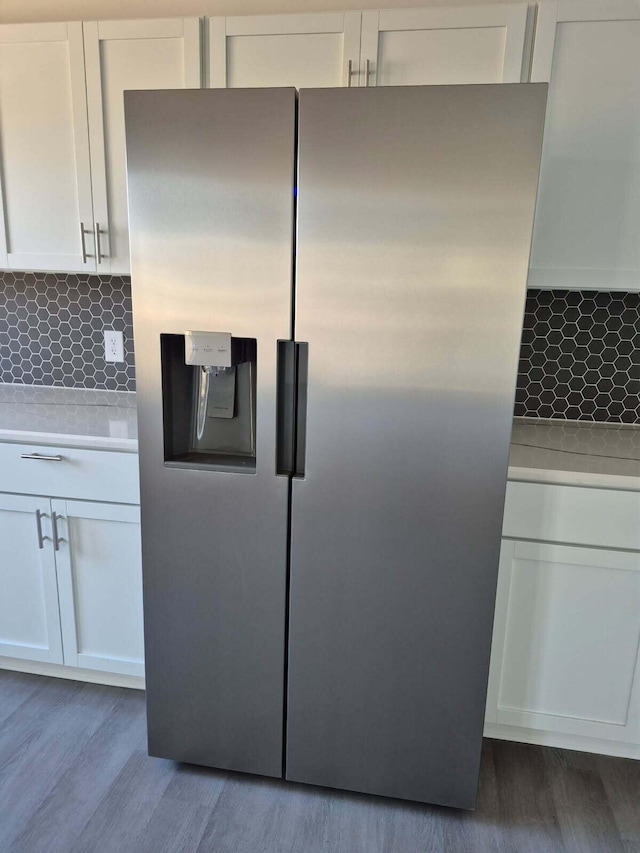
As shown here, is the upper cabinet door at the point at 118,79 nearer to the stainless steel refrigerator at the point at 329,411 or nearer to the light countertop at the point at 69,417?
the light countertop at the point at 69,417

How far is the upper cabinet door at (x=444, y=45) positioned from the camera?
1.68 m

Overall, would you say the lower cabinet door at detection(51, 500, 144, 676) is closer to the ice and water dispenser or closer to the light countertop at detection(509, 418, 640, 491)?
the ice and water dispenser

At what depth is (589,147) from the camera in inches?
68.9

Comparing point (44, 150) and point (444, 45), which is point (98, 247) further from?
point (444, 45)

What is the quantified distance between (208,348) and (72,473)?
77 cm

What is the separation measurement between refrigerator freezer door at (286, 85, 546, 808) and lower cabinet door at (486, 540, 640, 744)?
0.96 feet

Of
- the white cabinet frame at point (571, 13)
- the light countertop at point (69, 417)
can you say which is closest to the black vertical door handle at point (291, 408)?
the light countertop at point (69, 417)

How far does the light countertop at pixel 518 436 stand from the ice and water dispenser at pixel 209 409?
0.33 meters

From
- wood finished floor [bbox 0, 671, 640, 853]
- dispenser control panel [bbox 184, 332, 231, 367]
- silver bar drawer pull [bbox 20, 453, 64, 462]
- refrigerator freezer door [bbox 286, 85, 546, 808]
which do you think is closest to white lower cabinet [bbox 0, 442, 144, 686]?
silver bar drawer pull [bbox 20, 453, 64, 462]

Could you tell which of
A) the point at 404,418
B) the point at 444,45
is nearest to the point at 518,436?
the point at 404,418

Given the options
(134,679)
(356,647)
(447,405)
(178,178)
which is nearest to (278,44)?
(178,178)

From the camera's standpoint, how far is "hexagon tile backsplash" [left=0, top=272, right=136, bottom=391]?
2453 millimetres

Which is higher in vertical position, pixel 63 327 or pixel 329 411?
pixel 63 327

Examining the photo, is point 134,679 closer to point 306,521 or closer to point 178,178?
point 306,521
